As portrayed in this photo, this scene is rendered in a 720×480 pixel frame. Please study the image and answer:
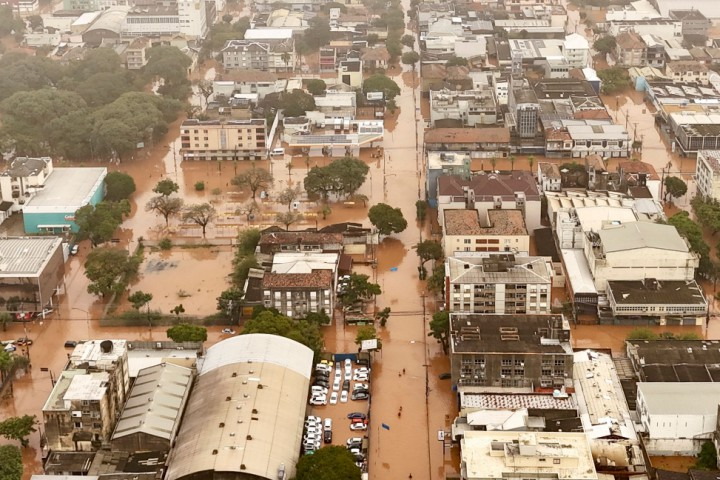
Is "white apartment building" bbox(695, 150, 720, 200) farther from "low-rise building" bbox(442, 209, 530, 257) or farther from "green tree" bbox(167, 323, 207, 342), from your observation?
"green tree" bbox(167, 323, 207, 342)

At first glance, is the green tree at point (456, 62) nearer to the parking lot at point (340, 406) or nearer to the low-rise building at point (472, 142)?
the low-rise building at point (472, 142)

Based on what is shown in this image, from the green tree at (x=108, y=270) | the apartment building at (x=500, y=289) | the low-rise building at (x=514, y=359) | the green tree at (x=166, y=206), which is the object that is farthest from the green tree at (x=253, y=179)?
the low-rise building at (x=514, y=359)

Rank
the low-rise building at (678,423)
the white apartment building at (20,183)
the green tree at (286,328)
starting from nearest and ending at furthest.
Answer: the low-rise building at (678,423), the green tree at (286,328), the white apartment building at (20,183)

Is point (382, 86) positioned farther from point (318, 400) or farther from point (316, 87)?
point (318, 400)

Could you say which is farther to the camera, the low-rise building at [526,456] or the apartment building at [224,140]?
the apartment building at [224,140]

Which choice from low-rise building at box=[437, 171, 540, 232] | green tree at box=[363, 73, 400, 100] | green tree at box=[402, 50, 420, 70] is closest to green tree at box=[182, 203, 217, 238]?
low-rise building at box=[437, 171, 540, 232]

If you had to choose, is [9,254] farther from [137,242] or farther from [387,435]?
[387,435]
